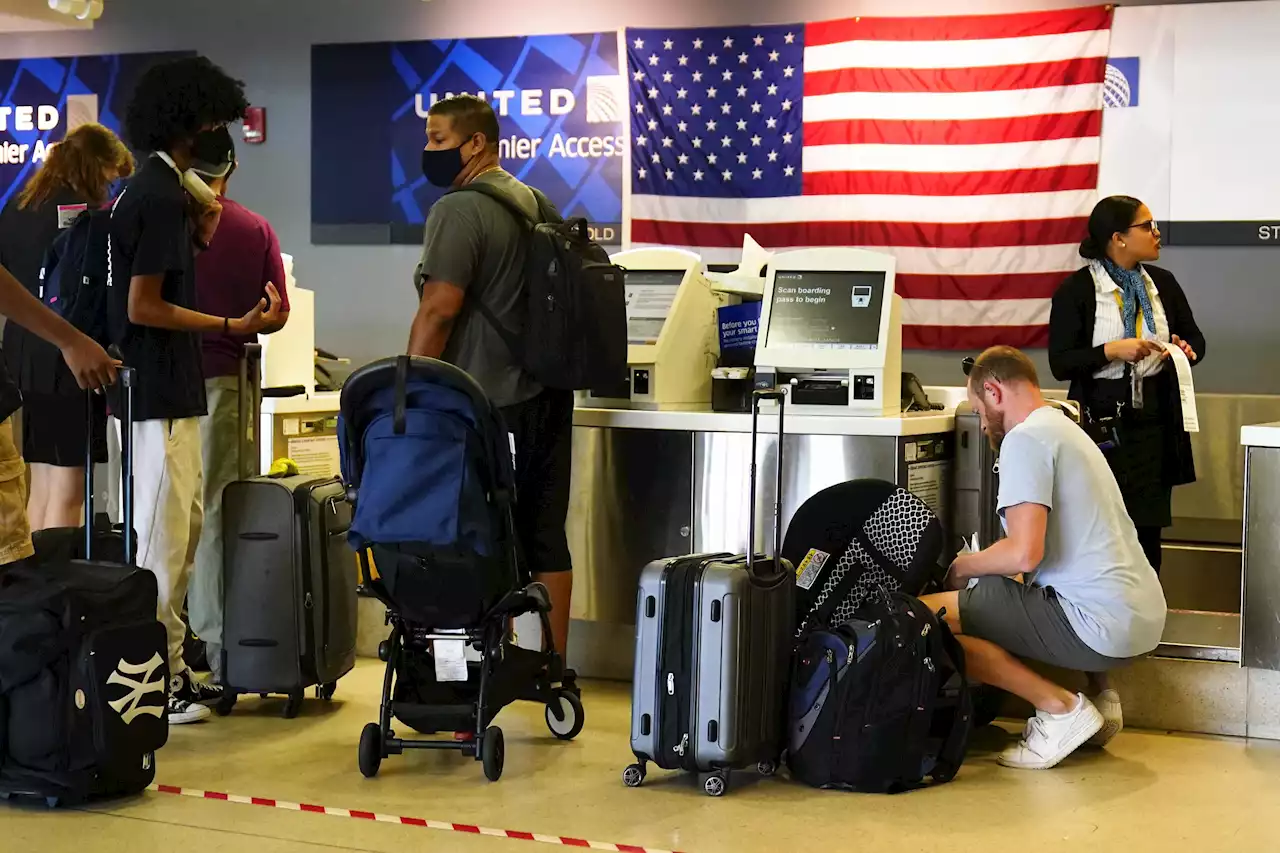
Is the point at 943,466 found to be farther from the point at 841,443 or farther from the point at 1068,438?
the point at 1068,438

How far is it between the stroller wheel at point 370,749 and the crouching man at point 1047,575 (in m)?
1.48

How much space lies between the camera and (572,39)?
303 inches

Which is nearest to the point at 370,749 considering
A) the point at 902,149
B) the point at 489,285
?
the point at 489,285

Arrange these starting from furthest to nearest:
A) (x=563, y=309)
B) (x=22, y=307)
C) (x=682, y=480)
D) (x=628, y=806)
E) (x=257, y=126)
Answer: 1. (x=257, y=126)
2. (x=682, y=480)
3. (x=563, y=309)
4. (x=628, y=806)
5. (x=22, y=307)

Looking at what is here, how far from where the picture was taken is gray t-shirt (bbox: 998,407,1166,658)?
13.0 ft

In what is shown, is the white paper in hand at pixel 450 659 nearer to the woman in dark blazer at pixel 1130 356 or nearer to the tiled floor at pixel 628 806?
the tiled floor at pixel 628 806

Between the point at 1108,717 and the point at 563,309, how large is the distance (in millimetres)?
1867

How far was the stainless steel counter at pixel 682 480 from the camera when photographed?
482 centimetres

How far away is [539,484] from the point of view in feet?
15.0

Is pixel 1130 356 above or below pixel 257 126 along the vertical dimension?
below

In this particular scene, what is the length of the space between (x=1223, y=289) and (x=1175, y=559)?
115cm

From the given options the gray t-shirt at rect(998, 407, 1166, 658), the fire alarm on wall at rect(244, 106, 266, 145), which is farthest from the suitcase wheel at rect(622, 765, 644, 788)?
the fire alarm on wall at rect(244, 106, 266, 145)

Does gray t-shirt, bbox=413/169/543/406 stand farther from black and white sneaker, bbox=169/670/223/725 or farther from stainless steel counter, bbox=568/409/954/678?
black and white sneaker, bbox=169/670/223/725

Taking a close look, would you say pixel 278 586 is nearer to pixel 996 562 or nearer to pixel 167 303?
pixel 167 303
